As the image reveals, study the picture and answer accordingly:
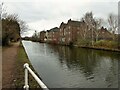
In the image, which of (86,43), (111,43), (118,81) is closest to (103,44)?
(111,43)

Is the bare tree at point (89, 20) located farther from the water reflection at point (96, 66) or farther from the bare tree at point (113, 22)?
the water reflection at point (96, 66)

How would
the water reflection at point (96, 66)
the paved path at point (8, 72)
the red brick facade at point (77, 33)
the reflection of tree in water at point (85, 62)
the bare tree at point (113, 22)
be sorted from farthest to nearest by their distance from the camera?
the red brick facade at point (77, 33), the bare tree at point (113, 22), the reflection of tree in water at point (85, 62), the water reflection at point (96, 66), the paved path at point (8, 72)

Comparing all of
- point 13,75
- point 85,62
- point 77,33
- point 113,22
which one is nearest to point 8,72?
point 13,75

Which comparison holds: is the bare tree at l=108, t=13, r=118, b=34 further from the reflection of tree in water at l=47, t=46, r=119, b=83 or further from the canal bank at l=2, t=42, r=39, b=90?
the canal bank at l=2, t=42, r=39, b=90

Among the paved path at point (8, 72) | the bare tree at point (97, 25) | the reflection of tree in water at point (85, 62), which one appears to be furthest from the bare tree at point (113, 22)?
the paved path at point (8, 72)

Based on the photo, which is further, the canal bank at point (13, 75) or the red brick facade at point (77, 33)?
the red brick facade at point (77, 33)

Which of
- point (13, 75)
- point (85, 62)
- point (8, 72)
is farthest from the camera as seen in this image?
point (85, 62)

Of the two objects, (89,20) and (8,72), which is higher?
(89,20)

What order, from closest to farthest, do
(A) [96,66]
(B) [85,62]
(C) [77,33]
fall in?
(A) [96,66] → (B) [85,62] → (C) [77,33]

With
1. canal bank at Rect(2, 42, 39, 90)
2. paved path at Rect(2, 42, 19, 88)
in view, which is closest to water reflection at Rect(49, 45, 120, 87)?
canal bank at Rect(2, 42, 39, 90)

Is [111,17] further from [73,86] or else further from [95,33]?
[73,86]

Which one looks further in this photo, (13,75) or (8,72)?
(8,72)

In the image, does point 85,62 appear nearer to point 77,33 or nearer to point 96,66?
point 96,66

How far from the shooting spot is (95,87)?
452 inches
